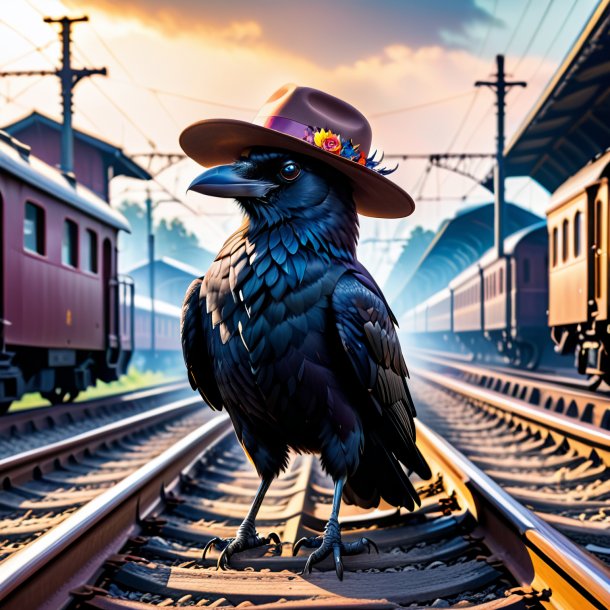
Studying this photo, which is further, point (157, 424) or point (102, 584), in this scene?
point (157, 424)

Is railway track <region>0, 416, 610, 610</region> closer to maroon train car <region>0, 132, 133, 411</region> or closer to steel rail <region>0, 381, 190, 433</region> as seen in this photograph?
steel rail <region>0, 381, 190, 433</region>

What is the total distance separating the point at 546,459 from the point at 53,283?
687cm

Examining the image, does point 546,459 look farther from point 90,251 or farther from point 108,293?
point 108,293

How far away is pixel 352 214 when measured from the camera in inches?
109

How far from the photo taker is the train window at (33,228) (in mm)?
9609

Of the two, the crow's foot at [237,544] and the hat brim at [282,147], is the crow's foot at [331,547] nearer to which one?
the crow's foot at [237,544]

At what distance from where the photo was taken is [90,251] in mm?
12273

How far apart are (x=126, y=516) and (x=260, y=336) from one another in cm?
146

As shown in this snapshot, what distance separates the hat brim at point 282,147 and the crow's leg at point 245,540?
111 centimetres

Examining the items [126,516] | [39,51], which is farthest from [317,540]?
[39,51]

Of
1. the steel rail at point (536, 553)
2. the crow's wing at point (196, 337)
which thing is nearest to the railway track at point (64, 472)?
the crow's wing at point (196, 337)

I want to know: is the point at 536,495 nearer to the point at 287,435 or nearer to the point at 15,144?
the point at 287,435

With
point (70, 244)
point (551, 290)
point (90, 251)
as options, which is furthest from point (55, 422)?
point (551, 290)

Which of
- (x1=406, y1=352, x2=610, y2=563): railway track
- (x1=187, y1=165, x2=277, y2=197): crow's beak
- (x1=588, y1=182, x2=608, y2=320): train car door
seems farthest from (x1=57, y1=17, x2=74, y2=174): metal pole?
(x1=187, y1=165, x2=277, y2=197): crow's beak
